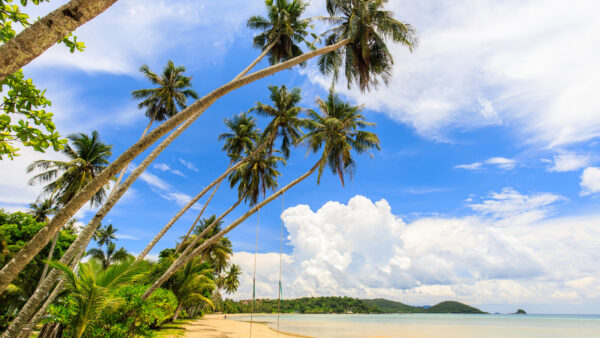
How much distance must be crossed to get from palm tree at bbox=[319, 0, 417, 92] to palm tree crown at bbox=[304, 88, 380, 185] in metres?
3.17

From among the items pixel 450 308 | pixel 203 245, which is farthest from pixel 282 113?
pixel 450 308

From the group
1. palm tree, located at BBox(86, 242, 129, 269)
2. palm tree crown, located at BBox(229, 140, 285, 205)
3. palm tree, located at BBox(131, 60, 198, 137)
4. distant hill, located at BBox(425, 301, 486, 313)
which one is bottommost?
distant hill, located at BBox(425, 301, 486, 313)

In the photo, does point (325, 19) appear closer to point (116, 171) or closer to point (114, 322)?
point (116, 171)

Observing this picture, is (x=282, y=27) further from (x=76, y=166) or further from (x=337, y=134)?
(x=76, y=166)

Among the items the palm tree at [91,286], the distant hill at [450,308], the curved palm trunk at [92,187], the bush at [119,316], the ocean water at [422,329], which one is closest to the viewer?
the curved palm trunk at [92,187]

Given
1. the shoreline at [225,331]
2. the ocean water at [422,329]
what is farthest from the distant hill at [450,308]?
the shoreline at [225,331]

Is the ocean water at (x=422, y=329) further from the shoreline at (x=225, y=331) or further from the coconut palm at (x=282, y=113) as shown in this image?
the coconut palm at (x=282, y=113)

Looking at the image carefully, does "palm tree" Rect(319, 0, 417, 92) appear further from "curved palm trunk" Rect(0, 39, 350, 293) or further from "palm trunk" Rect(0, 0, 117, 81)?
"palm trunk" Rect(0, 0, 117, 81)

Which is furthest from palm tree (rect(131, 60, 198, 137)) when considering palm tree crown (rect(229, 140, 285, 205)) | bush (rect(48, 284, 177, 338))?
bush (rect(48, 284, 177, 338))

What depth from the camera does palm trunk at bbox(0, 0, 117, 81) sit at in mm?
2287

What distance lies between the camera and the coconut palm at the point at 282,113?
55.3 feet

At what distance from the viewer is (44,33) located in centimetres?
244

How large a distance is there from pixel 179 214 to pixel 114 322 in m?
6.72

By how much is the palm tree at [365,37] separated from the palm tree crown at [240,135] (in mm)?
10424
